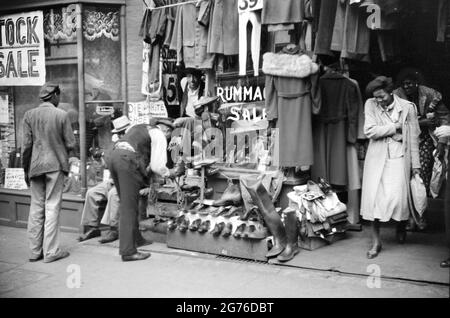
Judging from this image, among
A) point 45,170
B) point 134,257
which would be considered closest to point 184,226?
point 134,257

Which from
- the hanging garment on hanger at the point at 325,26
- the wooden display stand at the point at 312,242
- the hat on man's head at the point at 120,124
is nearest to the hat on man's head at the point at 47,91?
the hat on man's head at the point at 120,124

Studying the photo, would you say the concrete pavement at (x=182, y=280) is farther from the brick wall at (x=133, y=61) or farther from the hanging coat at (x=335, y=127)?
the brick wall at (x=133, y=61)

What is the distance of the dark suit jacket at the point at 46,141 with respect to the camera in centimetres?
711

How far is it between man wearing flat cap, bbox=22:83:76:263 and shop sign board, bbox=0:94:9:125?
2994 millimetres

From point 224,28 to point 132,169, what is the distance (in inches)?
103

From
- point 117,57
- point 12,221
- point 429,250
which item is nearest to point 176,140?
point 117,57

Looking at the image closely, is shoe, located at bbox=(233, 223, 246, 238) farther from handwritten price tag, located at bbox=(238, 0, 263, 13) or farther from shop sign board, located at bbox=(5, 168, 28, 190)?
shop sign board, located at bbox=(5, 168, 28, 190)

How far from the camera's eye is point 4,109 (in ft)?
32.7

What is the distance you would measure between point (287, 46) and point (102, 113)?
3.32 meters

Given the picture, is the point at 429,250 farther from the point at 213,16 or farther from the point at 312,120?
the point at 213,16

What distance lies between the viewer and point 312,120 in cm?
758

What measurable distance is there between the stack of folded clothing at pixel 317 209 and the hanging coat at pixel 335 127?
0.49 metres

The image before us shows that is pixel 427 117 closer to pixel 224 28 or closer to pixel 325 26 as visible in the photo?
pixel 325 26

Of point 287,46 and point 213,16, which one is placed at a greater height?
point 213,16
